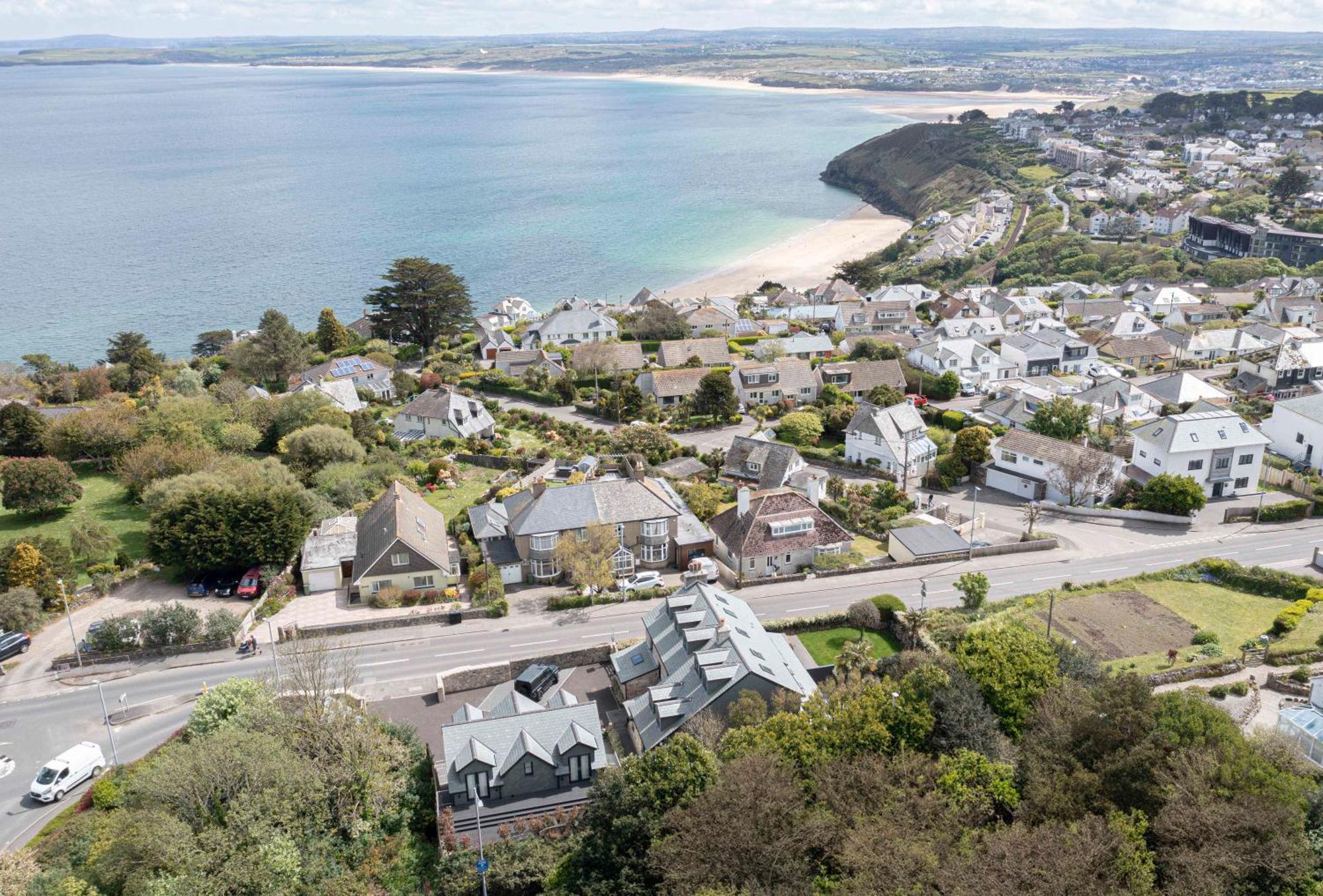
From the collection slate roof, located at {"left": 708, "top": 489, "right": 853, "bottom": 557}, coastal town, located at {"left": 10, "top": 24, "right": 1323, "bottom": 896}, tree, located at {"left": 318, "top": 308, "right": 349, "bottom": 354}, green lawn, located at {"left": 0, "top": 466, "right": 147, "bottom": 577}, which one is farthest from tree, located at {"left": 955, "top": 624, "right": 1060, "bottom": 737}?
tree, located at {"left": 318, "top": 308, "right": 349, "bottom": 354}

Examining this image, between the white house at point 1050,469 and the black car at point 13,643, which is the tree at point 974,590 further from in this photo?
the black car at point 13,643

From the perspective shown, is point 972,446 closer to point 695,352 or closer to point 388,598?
point 695,352

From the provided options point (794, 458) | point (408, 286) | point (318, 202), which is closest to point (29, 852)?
point (794, 458)

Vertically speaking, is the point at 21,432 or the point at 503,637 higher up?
the point at 21,432

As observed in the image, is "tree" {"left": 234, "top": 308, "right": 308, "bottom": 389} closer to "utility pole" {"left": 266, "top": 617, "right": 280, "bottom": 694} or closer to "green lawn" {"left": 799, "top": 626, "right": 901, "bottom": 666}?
"utility pole" {"left": 266, "top": 617, "right": 280, "bottom": 694}

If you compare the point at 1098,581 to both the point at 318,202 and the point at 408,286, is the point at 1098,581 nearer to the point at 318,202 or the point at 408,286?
the point at 408,286

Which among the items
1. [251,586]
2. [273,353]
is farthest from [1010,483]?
[273,353]

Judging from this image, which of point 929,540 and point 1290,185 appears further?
point 1290,185
